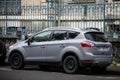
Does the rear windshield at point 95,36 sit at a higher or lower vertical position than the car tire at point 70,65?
higher

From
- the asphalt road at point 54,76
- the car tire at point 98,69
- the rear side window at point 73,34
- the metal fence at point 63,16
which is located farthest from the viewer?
the metal fence at point 63,16

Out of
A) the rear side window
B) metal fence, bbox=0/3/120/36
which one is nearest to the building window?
metal fence, bbox=0/3/120/36

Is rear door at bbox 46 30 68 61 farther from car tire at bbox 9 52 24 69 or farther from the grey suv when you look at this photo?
car tire at bbox 9 52 24 69

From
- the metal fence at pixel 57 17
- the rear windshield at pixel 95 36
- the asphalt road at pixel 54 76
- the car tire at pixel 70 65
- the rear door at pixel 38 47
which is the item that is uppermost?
→ the metal fence at pixel 57 17

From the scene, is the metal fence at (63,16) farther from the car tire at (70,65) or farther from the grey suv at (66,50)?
the car tire at (70,65)

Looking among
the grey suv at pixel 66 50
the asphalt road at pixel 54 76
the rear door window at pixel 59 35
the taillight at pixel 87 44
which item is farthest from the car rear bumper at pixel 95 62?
the rear door window at pixel 59 35

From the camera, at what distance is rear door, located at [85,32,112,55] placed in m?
15.9

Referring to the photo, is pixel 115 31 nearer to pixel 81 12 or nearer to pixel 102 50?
pixel 81 12

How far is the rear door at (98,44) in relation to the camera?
15.9 meters

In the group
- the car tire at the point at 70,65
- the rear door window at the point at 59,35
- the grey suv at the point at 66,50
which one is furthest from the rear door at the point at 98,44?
the rear door window at the point at 59,35

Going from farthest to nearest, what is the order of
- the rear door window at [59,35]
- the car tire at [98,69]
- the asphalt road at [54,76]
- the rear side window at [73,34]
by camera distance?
1. the car tire at [98,69]
2. the rear door window at [59,35]
3. the rear side window at [73,34]
4. the asphalt road at [54,76]

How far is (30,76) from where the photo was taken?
49.5 ft

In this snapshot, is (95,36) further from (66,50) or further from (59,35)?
(59,35)

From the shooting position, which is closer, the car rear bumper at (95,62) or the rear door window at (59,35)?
the car rear bumper at (95,62)
